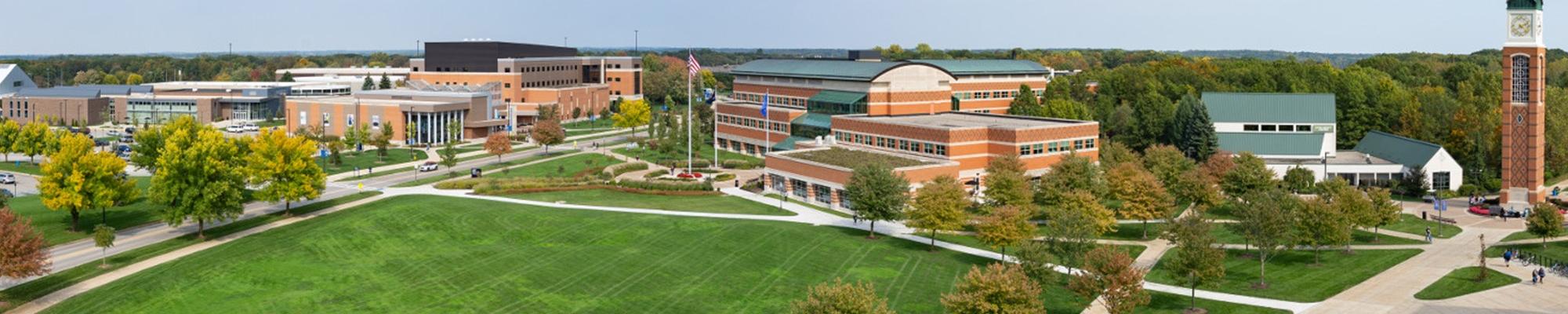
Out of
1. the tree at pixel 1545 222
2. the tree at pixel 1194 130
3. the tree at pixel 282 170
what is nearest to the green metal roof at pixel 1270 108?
the tree at pixel 1194 130

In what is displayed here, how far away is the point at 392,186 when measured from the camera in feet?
305

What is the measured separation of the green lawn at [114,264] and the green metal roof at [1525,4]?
73182 mm

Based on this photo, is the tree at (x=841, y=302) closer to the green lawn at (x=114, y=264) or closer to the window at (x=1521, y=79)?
the green lawn at (x=114, y=264)

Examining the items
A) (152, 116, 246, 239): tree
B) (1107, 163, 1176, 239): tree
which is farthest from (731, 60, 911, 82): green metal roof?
(152, 116, 246, 239): tree

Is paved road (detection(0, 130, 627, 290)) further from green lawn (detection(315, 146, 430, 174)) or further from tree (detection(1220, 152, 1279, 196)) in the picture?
A: tree (detection(1220, 152, 1279, 196))

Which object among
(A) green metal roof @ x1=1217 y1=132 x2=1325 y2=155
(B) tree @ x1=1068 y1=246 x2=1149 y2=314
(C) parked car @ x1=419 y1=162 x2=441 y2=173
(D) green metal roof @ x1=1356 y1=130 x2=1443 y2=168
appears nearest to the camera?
(B) tree @ x1=1068 y1=246 x2=1149 y2=314

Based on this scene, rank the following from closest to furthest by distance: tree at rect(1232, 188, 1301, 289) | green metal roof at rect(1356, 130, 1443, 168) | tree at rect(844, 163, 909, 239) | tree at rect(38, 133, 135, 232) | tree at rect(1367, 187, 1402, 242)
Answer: tree at rect(1232, 188, 1301, 289) < tree at rect(1367, 187, 1402, 242) < tree at rect(38, 133, 135, 232) < tree at rect(844, 163, 909, 239) < green metal roof at rect(1356, 130, 1443, 168)

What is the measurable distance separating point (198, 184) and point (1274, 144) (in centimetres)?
7635

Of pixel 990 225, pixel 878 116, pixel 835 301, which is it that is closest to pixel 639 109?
pixel 878 116

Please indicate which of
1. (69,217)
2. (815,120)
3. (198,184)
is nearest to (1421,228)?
(815,120)

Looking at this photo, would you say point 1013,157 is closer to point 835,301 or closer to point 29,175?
point 835,301

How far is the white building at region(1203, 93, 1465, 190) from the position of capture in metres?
93.1

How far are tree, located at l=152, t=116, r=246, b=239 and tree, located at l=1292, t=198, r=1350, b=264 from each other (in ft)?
178

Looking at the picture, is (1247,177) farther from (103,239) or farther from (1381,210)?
(103,239)
